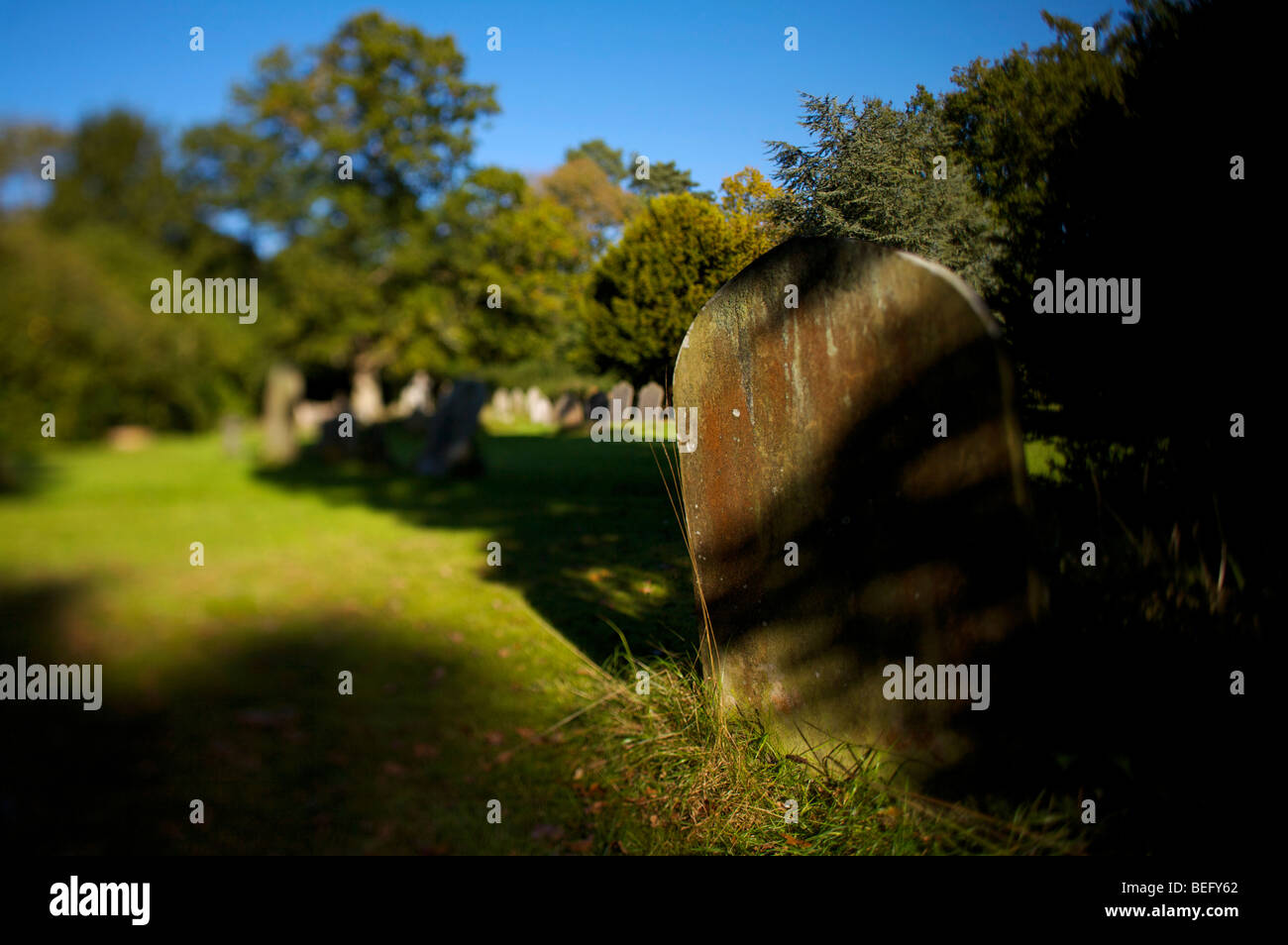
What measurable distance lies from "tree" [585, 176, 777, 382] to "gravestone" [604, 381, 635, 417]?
3.1 inches

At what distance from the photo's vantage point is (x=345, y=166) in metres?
7.22

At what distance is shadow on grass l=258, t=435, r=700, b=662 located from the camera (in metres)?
3.16

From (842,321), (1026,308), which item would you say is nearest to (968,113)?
(1026,308)

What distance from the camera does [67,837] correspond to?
9.20 ft

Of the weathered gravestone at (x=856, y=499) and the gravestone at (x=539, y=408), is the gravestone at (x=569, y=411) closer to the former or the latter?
the gravestone at (x=539, y=408)

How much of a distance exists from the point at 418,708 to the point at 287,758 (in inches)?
27.2

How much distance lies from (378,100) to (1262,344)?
7388 millimetres

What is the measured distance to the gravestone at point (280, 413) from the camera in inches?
394

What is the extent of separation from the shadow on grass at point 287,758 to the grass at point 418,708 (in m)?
0.01

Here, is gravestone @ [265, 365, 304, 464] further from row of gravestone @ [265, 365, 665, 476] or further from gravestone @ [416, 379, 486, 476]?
gravestone @ [416, 379, 486, 476]

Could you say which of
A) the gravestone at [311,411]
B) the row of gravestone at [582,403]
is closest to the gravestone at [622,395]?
the row of gravestone at [582,403]

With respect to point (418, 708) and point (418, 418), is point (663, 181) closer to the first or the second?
point (418, 708)
